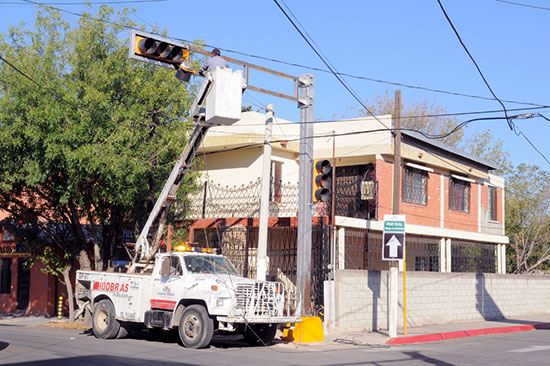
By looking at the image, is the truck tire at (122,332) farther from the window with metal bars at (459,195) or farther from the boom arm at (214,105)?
the window with metal bars at (459,195)

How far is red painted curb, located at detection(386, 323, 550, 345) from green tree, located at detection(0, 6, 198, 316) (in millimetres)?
8533

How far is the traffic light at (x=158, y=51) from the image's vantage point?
38.9 feet

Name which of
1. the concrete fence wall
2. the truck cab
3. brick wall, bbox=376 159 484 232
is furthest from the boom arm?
brick wall, bbox=376 159 484 232

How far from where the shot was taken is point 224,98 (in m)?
13.0

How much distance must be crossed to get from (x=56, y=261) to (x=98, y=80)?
6.82m

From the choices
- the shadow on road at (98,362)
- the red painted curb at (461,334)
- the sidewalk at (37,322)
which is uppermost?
the shadow on road at (98,362)

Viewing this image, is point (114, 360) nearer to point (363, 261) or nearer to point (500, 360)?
point (500, 360)

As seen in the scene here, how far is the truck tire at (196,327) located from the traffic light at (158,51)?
497cm

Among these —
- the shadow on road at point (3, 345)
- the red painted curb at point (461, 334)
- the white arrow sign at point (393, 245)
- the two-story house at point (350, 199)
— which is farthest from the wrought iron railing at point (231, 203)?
the shadow on road at point (3, 345)

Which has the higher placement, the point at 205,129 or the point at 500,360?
the point at 205,129

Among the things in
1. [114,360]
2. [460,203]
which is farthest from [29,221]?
[460,203]

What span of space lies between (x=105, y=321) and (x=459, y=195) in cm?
1703

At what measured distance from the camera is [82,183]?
59.0 feet

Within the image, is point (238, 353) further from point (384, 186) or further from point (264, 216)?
point (384, 186)
